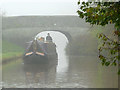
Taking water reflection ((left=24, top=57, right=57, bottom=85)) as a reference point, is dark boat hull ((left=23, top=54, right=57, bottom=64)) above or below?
above

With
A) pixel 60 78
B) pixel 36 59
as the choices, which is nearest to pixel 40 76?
pixel 60 78

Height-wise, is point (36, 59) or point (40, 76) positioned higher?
point (36, 59)

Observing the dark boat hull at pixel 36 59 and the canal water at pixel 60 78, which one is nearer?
the canal water at pixel 60 78

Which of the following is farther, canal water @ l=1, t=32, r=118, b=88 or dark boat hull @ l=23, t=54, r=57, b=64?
dark boat hull @ l=23, t=54, r=57, b=64

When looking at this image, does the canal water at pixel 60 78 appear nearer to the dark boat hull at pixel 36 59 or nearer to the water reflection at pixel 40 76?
the water reflection at pixel 40 76

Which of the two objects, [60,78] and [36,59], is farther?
[36,59]

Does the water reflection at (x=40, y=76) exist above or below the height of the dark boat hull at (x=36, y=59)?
below

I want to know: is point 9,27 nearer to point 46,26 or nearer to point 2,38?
point 2,38

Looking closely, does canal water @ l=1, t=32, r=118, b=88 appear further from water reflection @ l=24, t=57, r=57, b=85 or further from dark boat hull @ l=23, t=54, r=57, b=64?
dark boat hull @ l=23, t=54, r=57, b=64

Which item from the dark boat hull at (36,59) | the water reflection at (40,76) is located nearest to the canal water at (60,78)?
the water reflection at (40,76)

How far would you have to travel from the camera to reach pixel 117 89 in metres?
A: 9.55

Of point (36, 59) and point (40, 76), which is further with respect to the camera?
point (36, 59)

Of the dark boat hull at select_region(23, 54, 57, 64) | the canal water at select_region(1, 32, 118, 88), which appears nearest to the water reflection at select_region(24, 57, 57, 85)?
the canal water at select_region(1, 32, 118, 88)

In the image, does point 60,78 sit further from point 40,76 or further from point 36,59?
point 36,59
